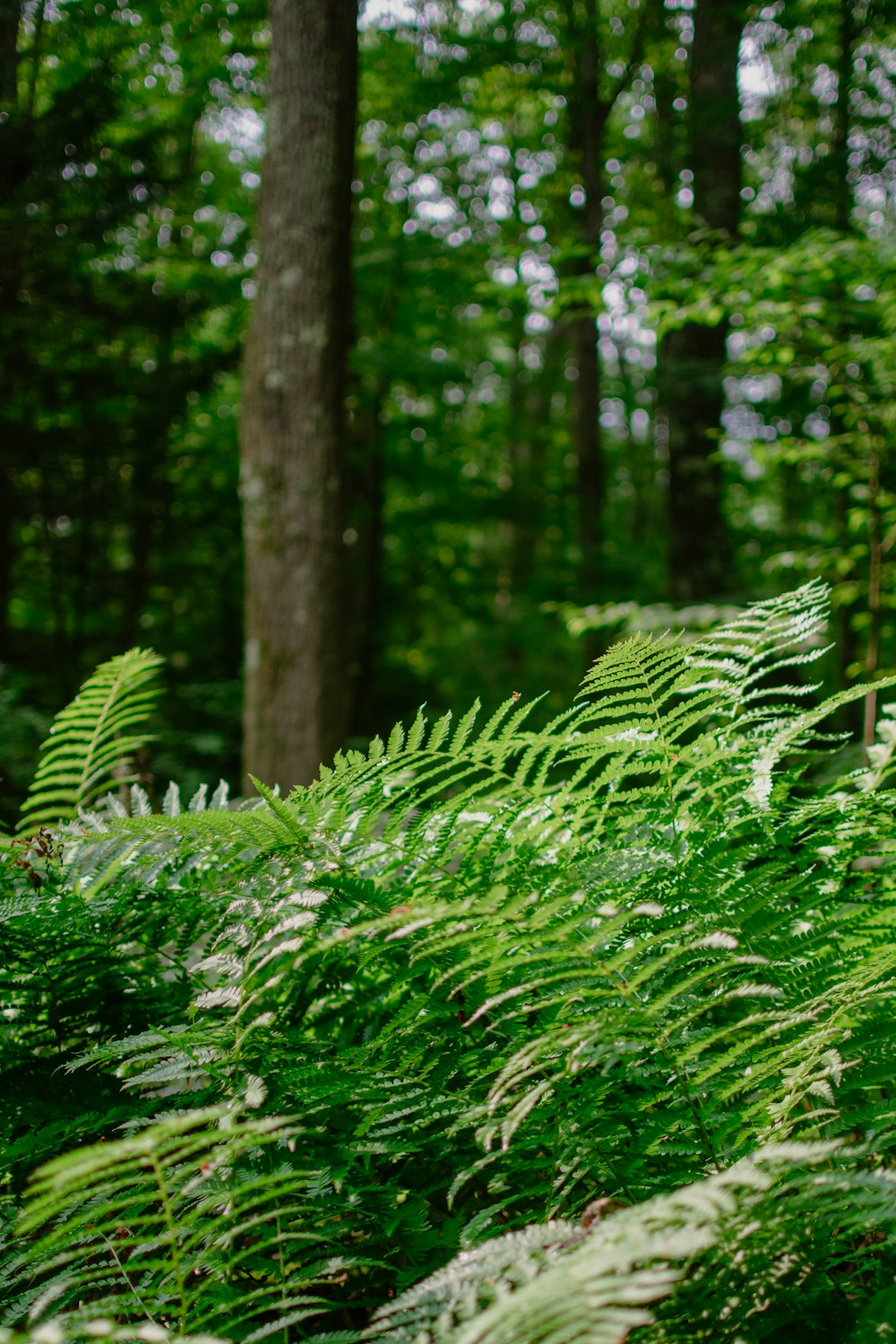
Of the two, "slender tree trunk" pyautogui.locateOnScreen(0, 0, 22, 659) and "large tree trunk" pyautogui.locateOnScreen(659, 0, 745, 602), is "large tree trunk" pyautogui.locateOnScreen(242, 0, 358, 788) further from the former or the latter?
"slender tree trunk" pyautogui.locateOnScreen(0, 0, 22, 659)

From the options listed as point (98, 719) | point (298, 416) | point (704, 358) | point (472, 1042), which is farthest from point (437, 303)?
point (472, 1042)

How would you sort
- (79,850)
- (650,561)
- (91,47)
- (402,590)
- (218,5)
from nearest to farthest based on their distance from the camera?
1. (79,850)
2. (218,5)
3. (91,47)
4. (650,561)
5. (402,590)

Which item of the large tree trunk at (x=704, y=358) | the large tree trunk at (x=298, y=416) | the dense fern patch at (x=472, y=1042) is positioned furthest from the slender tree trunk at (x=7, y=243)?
the dense fern patch at (x=472, y=1042)

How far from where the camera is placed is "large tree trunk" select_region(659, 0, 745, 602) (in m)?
6.08

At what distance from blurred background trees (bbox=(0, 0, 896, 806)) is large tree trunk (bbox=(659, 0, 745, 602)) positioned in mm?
24

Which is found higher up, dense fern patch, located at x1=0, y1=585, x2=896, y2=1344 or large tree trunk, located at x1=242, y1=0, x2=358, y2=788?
large tree trunk, located at x1=242, y1=0, x2=358, y2=788

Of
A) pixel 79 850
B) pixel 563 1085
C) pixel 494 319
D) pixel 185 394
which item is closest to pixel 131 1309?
pixel 563 1085

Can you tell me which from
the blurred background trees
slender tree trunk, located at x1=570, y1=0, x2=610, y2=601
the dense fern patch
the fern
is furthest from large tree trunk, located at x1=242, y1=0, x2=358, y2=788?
slender tree trunk, located at x1=570, y1=0, x2=610, y2=601

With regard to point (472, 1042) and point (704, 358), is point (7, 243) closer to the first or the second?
point (704, 358)

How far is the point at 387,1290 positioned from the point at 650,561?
10045 millimetres

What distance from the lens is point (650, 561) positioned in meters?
10.5

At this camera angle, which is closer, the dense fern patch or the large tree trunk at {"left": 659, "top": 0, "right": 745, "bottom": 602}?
the dense fern patch

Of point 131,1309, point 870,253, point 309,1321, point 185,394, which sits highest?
point 185,394

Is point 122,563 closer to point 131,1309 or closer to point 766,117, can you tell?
point 766,117
